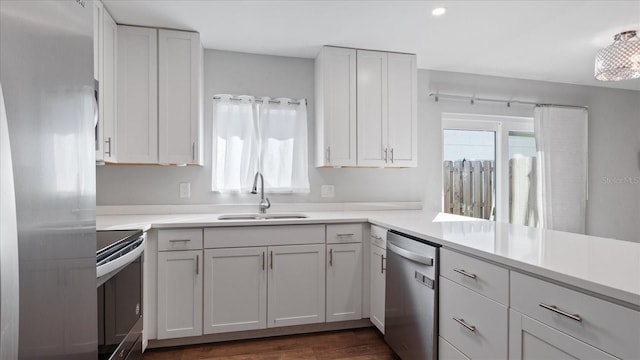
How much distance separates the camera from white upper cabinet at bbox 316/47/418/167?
2583 mm

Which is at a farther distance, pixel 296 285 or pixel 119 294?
pixel 296 285

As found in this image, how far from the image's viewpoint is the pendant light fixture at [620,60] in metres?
2.03

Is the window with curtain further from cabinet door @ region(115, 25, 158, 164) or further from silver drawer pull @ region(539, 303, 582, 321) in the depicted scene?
silver drawer pull @ region(539, 303, 582, 321)

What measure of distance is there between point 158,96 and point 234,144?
0.67 meters

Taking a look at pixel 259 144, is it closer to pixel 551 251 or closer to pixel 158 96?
pixel 158 96

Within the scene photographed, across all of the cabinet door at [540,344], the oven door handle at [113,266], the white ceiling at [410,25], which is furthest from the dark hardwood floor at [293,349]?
the white ceiling at [410,25]

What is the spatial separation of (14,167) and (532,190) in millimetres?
4064

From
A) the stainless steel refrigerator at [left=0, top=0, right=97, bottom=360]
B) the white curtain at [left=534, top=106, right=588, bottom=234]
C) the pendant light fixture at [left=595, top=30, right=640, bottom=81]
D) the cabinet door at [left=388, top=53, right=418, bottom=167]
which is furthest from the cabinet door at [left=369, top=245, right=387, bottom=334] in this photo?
the white curtain at [left=534, top=106, right=588, bottom=234]

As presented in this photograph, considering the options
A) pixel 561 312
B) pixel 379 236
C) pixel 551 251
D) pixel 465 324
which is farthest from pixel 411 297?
pixel 561 312

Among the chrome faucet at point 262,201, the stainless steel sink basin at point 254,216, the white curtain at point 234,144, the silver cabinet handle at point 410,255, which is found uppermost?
the white curtain at point 234,144

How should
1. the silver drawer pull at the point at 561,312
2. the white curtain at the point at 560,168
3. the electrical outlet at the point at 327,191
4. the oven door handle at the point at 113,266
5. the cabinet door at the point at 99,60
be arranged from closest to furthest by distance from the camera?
1. the silver drawer pull at the point at 561,312
2. the oven door handle at the point at 113,266
3. the cabinet door at the point at 99,60
4. the electrical outlet at the point at 327,191
5. the white curtain at the point at 560,168

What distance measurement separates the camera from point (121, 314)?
1330mm

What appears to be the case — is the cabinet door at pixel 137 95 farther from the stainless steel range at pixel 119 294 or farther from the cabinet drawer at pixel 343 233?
the cabinet drawer at pixel 343 233

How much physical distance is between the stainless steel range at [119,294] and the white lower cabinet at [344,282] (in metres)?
1.19
